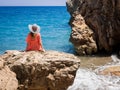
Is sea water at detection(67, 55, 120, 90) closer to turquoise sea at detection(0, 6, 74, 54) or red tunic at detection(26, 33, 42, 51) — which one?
red tunic at detection(26, 33, 42, 51)

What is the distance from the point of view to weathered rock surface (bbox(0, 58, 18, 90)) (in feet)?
20.3

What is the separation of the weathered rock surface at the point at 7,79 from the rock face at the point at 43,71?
359 mm

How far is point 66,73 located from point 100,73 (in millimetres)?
6559

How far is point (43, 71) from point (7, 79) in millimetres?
1129

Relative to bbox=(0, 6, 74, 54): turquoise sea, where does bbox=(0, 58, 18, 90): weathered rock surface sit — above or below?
above

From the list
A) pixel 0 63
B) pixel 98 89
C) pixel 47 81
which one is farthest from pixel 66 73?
pixel 98 89

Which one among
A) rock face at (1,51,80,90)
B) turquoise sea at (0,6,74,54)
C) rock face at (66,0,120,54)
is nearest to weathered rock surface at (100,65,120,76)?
rock face at (66,0,120,54)

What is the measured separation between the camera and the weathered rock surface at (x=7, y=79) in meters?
6.18

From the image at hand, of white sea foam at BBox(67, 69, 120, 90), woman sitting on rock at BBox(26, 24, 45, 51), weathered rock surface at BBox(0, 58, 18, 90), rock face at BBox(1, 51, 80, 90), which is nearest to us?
weathered rock surface at BBox(0, 58, 18, 90)

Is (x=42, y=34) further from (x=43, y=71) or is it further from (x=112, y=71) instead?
(x=43, y=71)

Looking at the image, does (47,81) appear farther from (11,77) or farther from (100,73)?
(100,73)

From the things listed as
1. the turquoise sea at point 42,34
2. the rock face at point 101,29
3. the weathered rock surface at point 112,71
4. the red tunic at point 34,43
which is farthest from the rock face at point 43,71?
the turquoise sea at point 42,34

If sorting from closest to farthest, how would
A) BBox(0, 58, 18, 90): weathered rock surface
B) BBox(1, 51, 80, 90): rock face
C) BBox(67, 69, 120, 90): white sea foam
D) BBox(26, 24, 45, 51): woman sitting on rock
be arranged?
BBox(0, 58, 18, 90): weathered rock surface < BBox(1, 51, 80, 90): rock face < BBox(26, 24, 45, 51): woman sitting on rock < BBox(67, 69, 120, 90): white sea foam

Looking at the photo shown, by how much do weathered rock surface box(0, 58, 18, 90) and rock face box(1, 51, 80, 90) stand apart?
36cm
